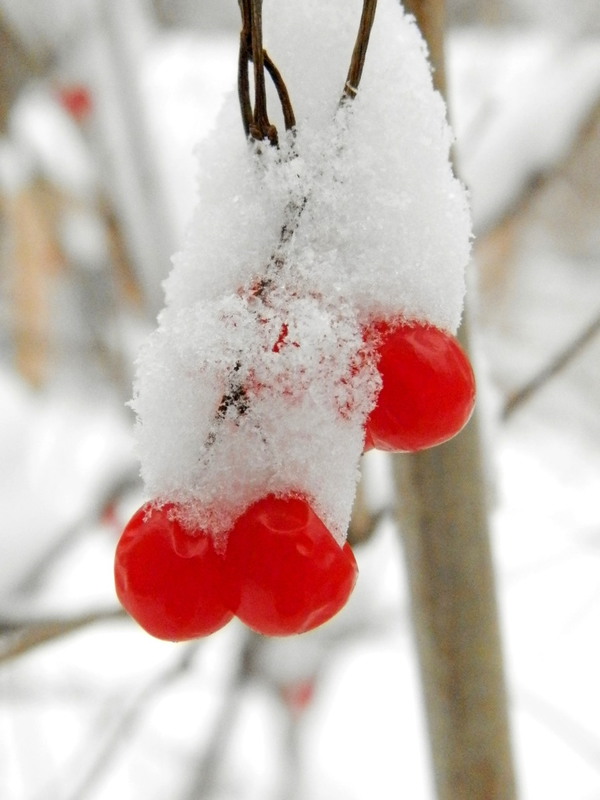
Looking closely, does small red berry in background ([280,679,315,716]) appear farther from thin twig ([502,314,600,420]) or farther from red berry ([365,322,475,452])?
red berry ([365,322,475,452])

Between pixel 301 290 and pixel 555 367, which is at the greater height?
pixel 301 290

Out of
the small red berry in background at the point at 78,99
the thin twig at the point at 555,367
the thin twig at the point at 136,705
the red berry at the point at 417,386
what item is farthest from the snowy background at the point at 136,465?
the red berry at the point at 417,386

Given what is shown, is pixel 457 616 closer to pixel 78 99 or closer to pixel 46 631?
pixel 46 631

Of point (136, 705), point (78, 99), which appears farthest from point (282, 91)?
point (78, 99)

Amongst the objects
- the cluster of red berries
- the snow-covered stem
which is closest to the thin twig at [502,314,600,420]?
the snow-covered stem

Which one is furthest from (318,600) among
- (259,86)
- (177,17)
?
(177,17)

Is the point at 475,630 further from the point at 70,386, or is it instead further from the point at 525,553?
the point at 70,386
